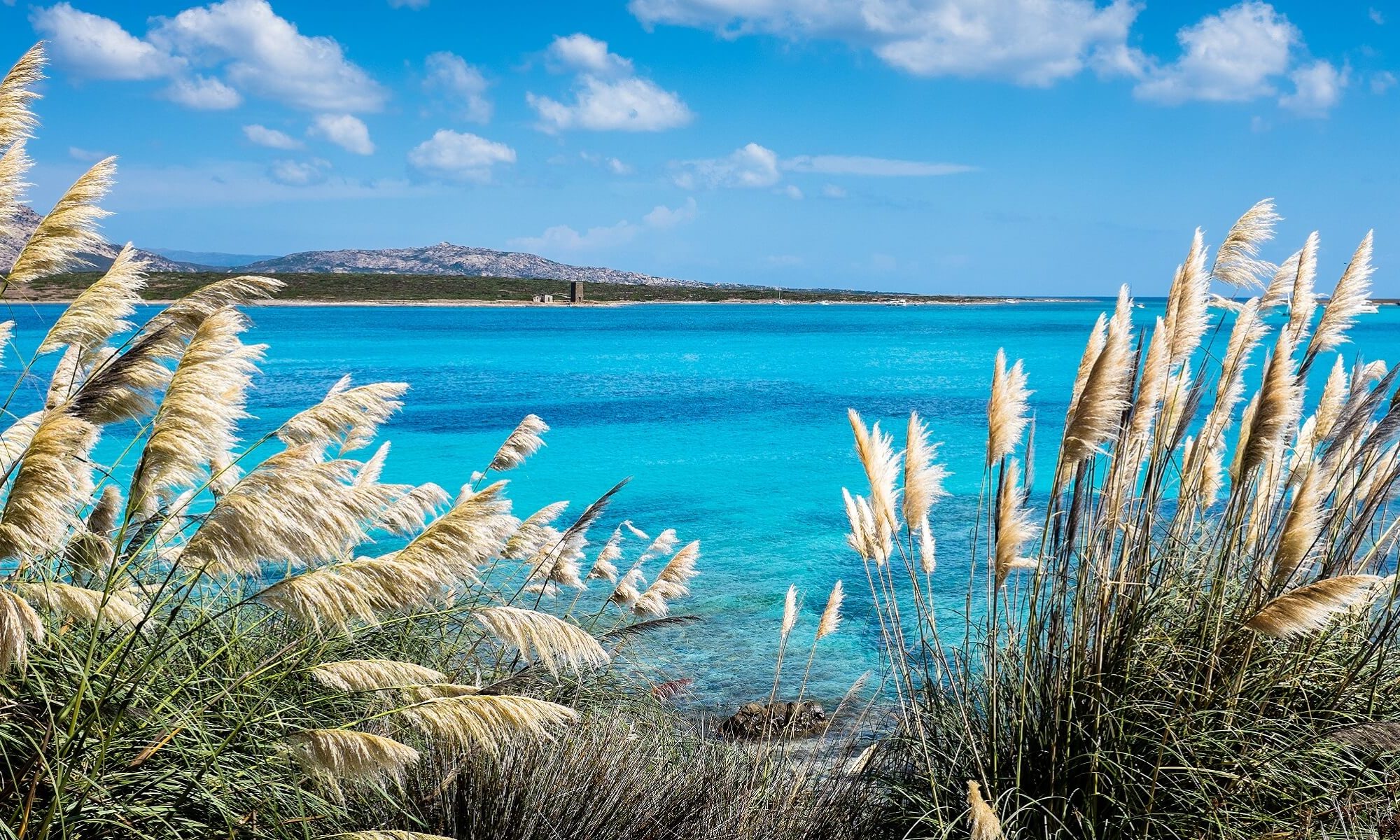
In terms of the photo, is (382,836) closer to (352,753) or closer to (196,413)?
(352,753)

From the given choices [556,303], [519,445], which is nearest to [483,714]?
[519,445]

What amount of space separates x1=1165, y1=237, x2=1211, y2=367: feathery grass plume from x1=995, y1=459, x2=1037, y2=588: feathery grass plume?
677mm

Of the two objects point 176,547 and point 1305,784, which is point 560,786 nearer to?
point 176,547

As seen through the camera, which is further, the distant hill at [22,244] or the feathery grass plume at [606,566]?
the feathery grass plume at [606,566]

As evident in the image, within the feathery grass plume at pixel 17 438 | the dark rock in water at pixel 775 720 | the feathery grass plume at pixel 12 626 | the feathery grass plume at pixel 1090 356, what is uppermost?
the feathery grass plume at pixel 1090 356

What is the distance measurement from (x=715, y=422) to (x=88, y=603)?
71.5 ft

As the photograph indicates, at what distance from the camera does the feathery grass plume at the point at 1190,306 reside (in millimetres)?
3404

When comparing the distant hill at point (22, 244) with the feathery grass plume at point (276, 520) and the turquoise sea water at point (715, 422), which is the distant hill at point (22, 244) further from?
the feathery grass plume at point (276, 520)

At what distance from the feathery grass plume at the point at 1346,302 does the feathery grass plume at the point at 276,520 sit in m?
3.32

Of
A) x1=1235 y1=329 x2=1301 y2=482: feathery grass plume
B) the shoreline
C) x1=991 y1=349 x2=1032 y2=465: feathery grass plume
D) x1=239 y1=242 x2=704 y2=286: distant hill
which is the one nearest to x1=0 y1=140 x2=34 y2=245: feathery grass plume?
x1=991 y1=349 x2=1032 y2=465: feathery grass plume

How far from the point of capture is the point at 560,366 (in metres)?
38.2

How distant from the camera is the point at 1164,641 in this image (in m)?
3.40

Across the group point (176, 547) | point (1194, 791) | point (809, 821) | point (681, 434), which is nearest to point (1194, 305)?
point (1194, 791)

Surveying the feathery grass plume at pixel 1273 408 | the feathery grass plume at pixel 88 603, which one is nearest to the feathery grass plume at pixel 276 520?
the feathery grass plume at pixel 88 603
